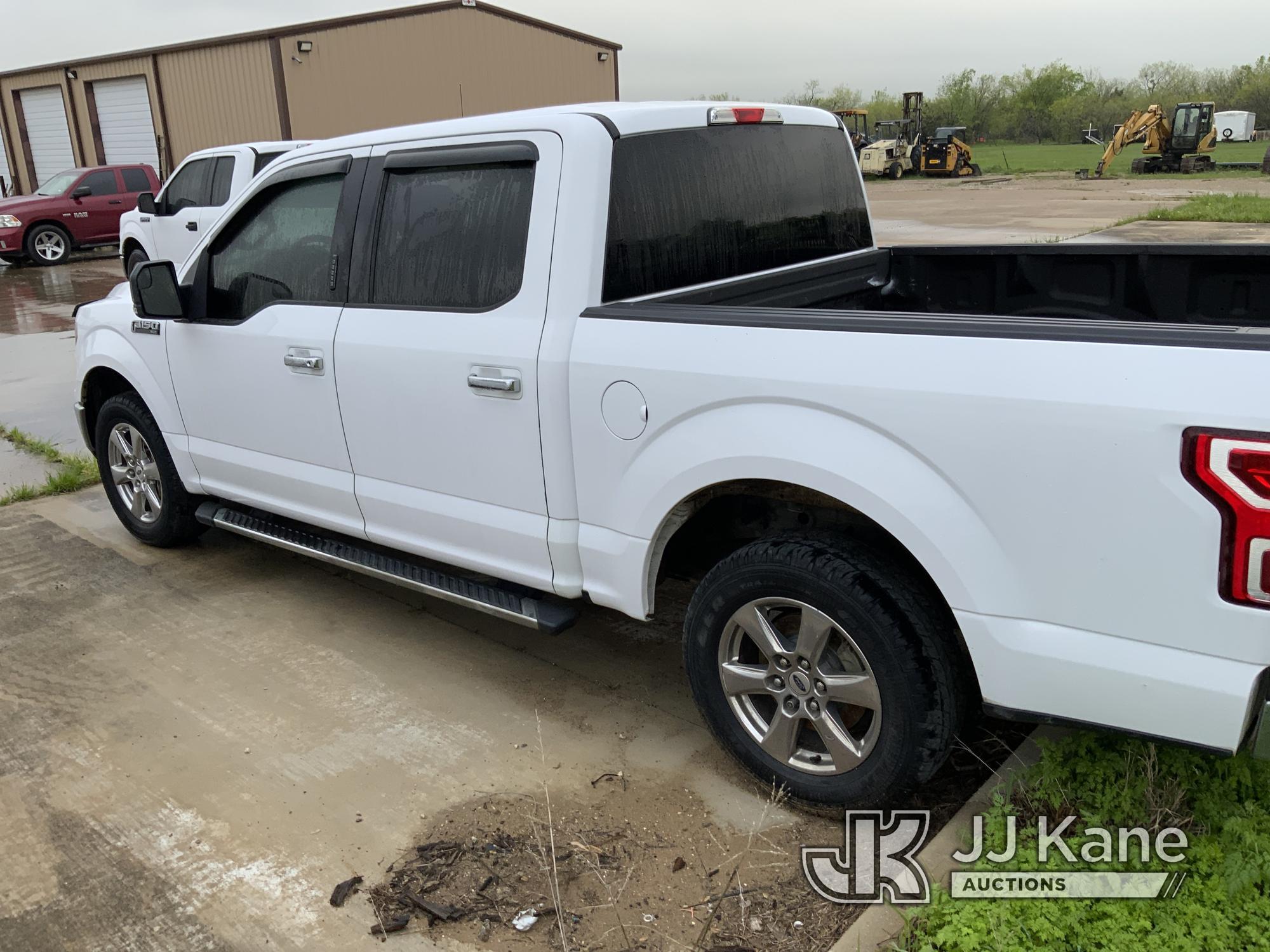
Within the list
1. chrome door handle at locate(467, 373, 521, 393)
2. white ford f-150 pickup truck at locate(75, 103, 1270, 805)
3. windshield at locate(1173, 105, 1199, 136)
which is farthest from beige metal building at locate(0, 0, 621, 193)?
chrome door handle at locate(467, 373, 521, 393)

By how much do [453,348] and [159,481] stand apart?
2.44 m

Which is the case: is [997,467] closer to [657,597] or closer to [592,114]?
[592,114]

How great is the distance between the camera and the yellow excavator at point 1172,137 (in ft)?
114

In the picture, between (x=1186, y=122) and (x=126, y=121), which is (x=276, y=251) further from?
(x=1186, y=122)

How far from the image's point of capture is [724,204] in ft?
12.1

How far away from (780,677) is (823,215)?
6.65 ft

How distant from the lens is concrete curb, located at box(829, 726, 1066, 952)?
2531mm

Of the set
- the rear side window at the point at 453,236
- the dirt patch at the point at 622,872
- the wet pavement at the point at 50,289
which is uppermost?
the rear side window at the point at 453,236

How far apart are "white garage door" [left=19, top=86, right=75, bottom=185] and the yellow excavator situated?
31366mm

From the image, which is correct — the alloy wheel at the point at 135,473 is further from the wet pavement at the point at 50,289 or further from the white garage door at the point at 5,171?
the white garage door at the point at 5,171

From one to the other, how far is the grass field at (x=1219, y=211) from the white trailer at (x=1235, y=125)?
121ft

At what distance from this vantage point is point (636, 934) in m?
2.67

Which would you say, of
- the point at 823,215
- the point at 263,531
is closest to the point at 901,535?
the point at 823,215

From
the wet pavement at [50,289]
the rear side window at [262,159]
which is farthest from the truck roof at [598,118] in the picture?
the rear side window at [262,159]
